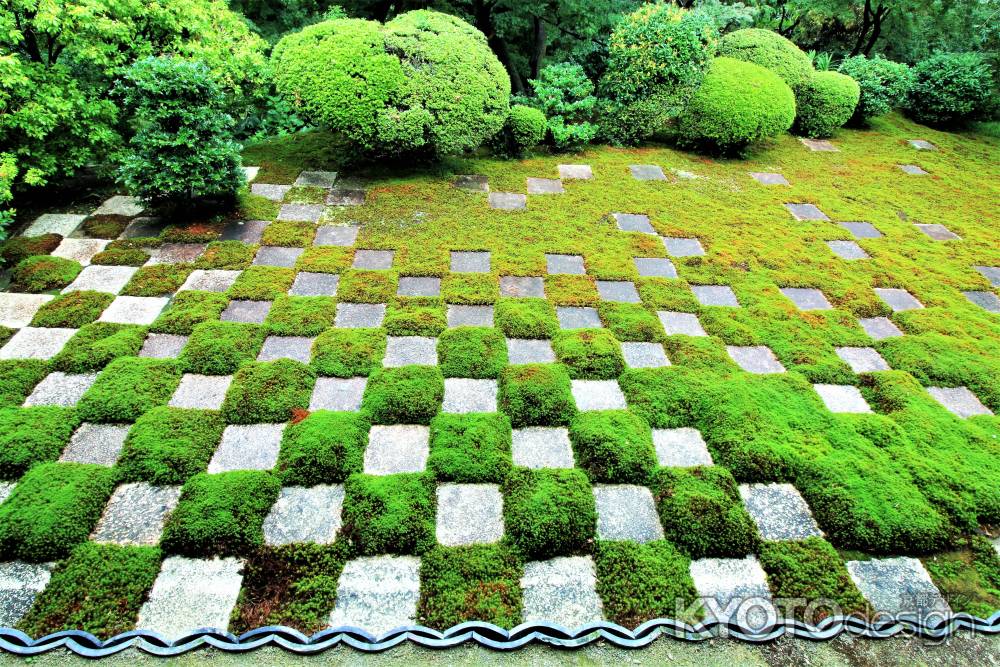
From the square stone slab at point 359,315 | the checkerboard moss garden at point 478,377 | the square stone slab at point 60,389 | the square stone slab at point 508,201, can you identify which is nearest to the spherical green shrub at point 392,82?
the checkerboard moss garden at point 478,377

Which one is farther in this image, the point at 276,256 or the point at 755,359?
the point at 276,256

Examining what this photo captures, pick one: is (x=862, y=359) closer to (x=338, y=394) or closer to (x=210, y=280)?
(x=338, y=394)

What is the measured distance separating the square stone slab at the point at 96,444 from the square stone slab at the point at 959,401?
5516mm

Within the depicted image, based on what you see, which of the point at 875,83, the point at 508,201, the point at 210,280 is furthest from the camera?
the point at 875,83

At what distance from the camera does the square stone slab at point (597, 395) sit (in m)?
4.22

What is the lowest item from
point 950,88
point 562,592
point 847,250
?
point 562,592

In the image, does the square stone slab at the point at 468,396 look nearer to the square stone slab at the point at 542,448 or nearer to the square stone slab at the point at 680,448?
the square stone slab at the point at 542,448

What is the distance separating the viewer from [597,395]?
4312 mm

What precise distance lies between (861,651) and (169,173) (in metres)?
6.19

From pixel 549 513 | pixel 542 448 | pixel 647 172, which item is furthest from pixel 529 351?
pixel 647 172

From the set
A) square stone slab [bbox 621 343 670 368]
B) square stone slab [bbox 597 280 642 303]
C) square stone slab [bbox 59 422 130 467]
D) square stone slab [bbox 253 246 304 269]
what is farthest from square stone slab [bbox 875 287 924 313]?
square stone slab [bbox 59 422 130 467]

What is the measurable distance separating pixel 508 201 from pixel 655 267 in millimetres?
1894

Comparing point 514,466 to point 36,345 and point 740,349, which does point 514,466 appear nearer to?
point 740,349

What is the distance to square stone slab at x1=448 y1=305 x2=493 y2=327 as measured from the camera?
495cm
